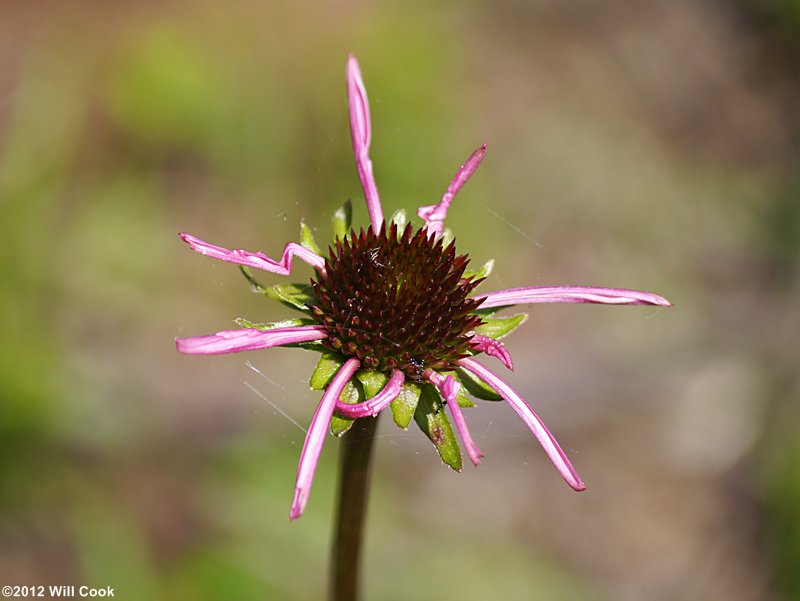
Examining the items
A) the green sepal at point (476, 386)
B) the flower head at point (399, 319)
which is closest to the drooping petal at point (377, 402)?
the flower head at point (399, 319)

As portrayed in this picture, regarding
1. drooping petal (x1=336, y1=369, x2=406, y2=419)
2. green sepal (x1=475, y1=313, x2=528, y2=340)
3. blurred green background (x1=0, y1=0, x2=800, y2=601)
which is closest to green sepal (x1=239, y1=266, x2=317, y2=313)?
drooping petal (x1=336, y1=369, x2=406, y2=419)

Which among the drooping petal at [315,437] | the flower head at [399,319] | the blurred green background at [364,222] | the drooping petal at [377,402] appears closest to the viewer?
the drooping petal at [315,437]

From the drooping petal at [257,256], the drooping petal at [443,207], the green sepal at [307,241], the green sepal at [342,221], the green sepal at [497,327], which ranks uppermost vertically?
the drooping petal at [443,207]

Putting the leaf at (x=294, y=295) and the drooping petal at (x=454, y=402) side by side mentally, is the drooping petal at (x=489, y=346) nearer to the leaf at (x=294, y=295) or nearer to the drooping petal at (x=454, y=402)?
the drooping petal at (x=454, y=402)

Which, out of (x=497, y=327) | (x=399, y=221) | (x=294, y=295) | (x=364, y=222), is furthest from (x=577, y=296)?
(x=364, y=222)

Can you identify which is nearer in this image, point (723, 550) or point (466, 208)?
point (723, 550)

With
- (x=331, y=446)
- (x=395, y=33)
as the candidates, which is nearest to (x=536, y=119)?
(x=395, y=33)

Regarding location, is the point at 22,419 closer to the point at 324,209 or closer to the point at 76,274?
the point at 76,274
